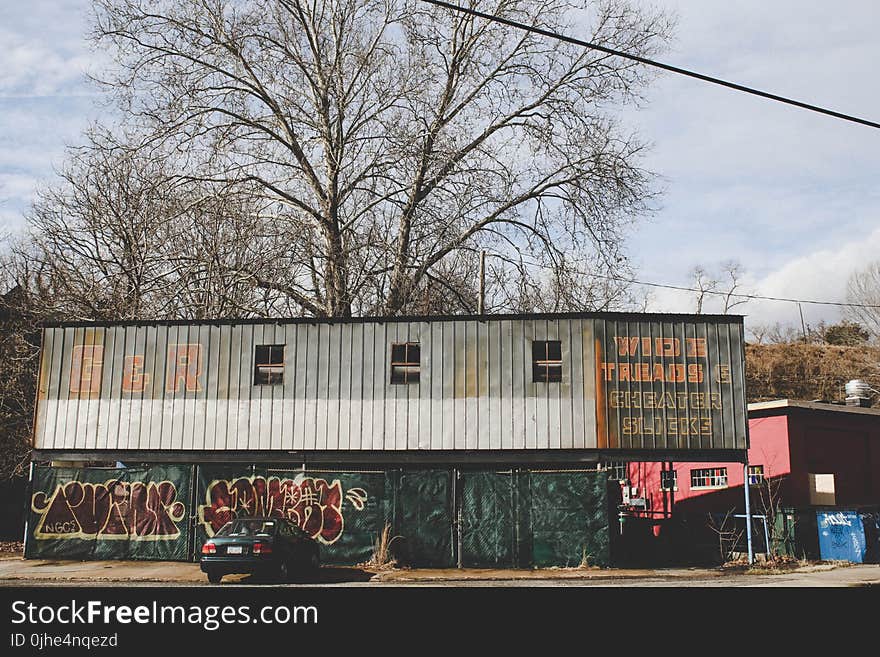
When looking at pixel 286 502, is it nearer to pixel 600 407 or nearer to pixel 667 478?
pixel 600 407

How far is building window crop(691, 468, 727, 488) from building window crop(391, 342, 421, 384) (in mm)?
13120

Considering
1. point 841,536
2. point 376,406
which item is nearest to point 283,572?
point 376,406

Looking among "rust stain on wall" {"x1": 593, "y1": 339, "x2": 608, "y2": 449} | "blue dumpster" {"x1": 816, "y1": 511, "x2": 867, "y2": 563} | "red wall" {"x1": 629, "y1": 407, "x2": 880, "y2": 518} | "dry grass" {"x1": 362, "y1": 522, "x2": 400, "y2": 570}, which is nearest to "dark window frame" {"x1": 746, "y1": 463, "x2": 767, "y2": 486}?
"red wall" {"x1": 629, "y1": 407, "x2": 880, "y2": 518}

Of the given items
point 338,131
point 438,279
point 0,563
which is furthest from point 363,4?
point 0,563

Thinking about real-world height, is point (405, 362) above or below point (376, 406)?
above

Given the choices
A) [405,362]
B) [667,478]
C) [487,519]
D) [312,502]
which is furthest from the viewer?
[667,478]

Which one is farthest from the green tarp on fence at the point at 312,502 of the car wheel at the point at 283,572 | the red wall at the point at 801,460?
the red wall at the point at 801,460

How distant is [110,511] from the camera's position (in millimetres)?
23688

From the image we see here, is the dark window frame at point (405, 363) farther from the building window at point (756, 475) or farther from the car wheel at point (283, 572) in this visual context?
the building window at point (756, 475)

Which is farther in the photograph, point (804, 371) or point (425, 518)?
point (804, 371)

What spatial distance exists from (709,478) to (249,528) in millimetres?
18973

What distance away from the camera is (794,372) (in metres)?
63.5
